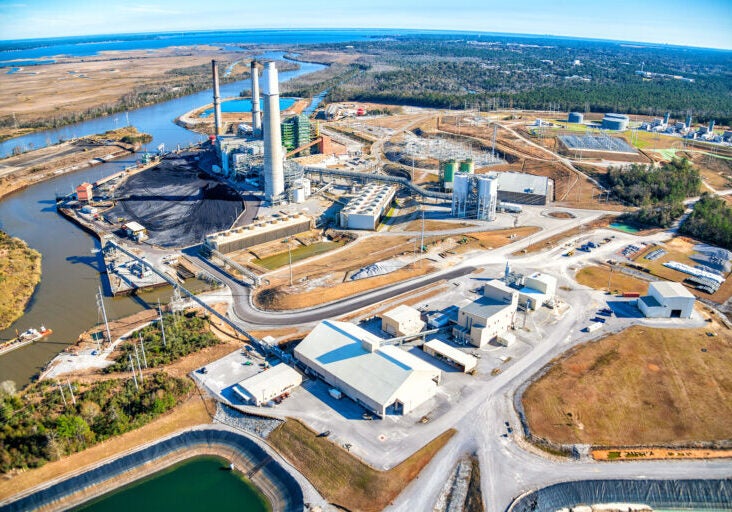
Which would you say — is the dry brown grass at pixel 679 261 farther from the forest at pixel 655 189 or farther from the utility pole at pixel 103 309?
the utility pole at pixel 103 309

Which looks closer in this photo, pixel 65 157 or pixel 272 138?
pixel 272 138

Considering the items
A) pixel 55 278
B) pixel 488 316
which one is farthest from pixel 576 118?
pixel 55 278

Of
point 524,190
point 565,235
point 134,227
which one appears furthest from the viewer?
point 524,190

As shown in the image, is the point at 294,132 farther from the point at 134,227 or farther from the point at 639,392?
the point at 639,392

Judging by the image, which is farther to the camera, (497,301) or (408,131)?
(408,131)

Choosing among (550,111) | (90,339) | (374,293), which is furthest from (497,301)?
(550,111)

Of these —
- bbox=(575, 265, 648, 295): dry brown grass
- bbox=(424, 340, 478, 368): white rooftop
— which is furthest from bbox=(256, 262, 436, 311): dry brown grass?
bbox=(575, 265, 648, 295): dry brown grass

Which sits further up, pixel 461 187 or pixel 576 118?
pixel 576 118

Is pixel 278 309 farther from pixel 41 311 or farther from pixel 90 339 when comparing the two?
pixel 41 311
